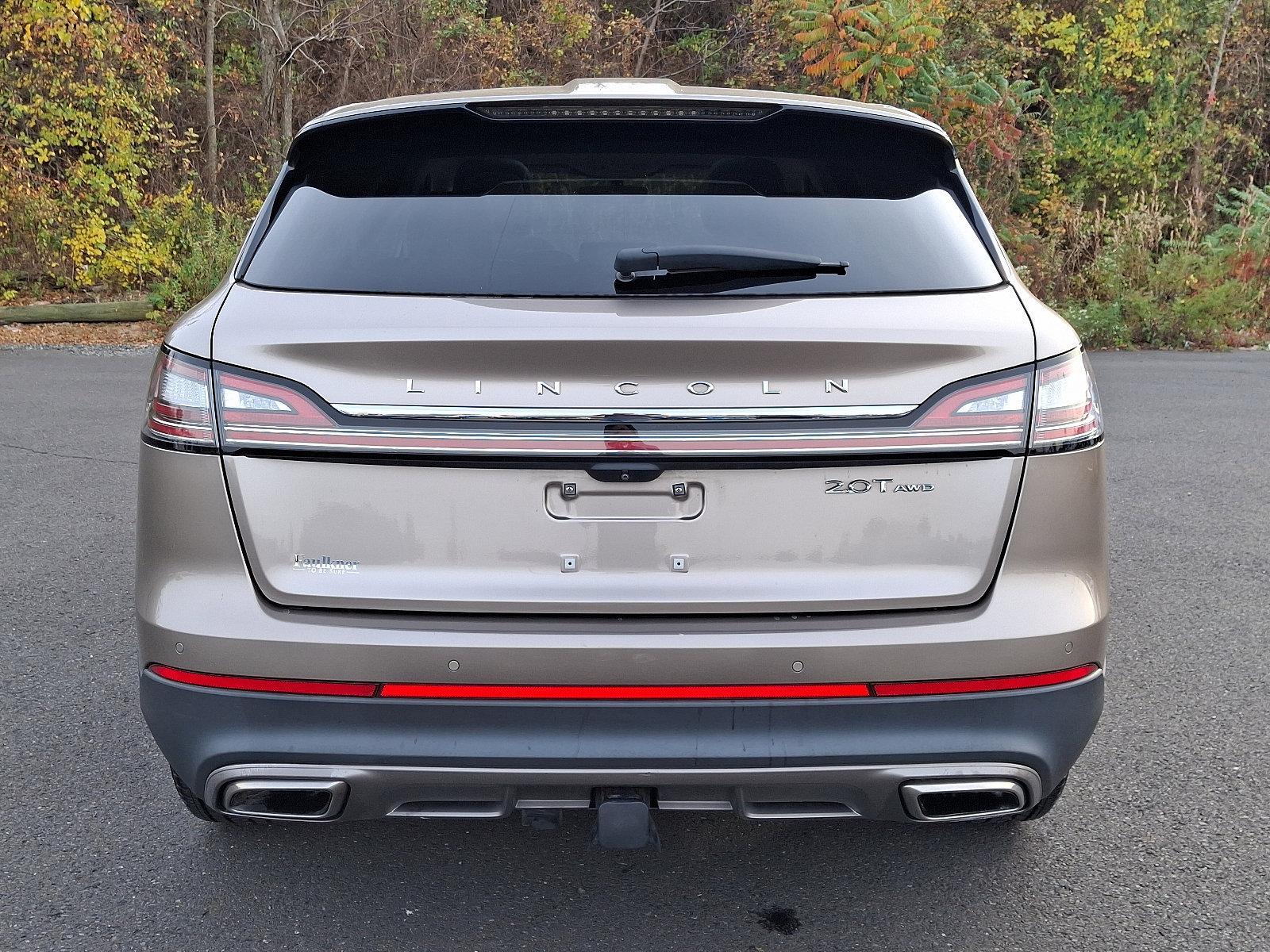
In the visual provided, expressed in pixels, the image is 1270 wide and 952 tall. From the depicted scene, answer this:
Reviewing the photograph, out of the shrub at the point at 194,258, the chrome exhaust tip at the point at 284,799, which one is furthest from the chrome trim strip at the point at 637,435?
the shrub at the point at 194,258

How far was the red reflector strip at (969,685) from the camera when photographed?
7.35ft

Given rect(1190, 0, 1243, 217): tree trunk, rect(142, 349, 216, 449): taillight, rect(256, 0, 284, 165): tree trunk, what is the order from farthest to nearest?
1. rect(1190, 0, 1243, 217): tree trunk
2. rect(256, 0, 284, 165): tree trunk
3. rect(142, 349, 216, 449): taillight

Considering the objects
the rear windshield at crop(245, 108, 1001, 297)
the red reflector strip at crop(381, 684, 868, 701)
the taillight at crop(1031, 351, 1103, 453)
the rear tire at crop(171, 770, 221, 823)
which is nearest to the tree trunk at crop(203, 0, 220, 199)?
the rear windshield at crop(245, 108, 1001, 297)

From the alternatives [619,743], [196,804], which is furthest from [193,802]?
[619,743]

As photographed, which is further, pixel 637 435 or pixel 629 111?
pixel 629 111

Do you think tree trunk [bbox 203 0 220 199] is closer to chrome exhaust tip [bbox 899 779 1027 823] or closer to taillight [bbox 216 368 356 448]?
taillight [bbox 216 368 356 448]

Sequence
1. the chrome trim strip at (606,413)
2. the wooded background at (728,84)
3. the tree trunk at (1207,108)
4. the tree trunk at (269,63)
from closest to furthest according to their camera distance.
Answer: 1. the chrome trim strip at (606,413)
2. the wooded background at (728,84)
3. the tree trunk at (269,63)
4. the tree trunk at (1207,108)

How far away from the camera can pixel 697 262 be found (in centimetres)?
231

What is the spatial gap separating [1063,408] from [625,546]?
89cm

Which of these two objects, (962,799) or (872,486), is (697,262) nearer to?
(872,486)

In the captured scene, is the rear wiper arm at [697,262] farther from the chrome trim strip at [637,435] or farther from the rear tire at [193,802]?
the rear tire at [193,802]

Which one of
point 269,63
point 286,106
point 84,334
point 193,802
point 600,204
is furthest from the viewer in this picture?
point 269,63

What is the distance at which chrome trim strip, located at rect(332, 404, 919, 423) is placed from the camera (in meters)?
2.15

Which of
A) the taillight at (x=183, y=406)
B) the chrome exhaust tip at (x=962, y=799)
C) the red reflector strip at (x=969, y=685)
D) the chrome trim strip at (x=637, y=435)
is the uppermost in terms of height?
the chrome trim strip at (x=637, y=435)
